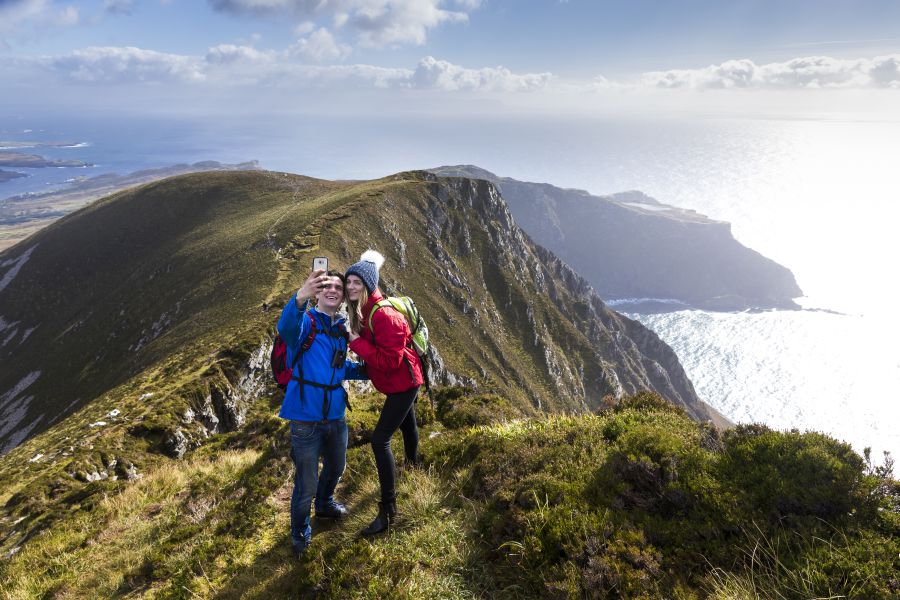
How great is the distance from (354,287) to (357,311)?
37 centimetres

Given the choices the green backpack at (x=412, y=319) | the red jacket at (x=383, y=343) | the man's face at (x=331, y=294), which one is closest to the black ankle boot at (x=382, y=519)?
the red jacket at (x=383, y=343)

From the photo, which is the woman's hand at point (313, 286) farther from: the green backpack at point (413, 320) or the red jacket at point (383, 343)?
the green backpack at point (413, 320)

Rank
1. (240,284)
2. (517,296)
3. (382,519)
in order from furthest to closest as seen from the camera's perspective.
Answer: (517,296)
(240,284)
(382,519)

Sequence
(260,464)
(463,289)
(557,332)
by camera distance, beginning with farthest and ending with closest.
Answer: (557,332), (463,289), (260,464)

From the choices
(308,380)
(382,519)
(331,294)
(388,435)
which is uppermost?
(331,294)

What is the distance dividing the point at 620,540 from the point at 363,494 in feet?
15.0

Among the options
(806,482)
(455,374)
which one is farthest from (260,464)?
(455,374)

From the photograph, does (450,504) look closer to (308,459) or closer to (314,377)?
(308,459)

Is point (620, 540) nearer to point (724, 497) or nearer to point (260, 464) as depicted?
point (724, 497)

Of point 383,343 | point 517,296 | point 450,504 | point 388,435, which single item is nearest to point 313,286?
point 383,343

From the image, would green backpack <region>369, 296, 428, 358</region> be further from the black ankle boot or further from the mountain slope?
the mountain slope

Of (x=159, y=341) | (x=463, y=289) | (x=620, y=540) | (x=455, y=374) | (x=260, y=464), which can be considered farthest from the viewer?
(x=463, y=289)

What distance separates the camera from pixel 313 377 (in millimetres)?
6004

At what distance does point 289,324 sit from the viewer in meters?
5.81
